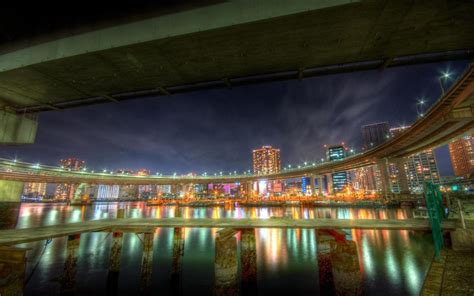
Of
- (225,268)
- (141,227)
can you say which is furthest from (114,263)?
(225,268)

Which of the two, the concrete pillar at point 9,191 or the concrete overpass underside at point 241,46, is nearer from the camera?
the concrete overpass underside at point 241,46

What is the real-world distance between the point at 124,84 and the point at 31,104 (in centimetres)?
847

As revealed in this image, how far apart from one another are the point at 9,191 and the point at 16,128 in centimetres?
613

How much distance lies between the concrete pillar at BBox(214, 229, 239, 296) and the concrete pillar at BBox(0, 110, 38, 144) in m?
17.4

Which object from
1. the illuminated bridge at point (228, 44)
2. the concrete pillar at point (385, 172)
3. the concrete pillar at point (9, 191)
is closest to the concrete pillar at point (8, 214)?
the concrete pillar at point (9, 191)

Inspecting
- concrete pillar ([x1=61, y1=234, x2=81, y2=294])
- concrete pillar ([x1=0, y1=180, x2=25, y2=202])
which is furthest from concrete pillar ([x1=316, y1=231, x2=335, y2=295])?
concrete pillar ([x1=0, y1=180, x2=25, y2=202])

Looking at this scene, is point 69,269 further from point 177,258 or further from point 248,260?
point 248,260

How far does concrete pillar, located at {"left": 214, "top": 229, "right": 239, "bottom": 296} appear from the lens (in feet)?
39.0

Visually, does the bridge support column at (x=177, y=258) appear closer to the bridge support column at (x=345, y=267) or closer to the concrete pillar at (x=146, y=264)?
the concrete pillar at (x=146, y=264)

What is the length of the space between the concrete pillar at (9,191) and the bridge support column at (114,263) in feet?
32.5

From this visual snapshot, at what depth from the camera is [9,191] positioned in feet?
60.2

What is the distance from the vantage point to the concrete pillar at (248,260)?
15.9 metres

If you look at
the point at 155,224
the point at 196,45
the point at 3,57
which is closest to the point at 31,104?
the point at 3,57

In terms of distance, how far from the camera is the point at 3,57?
1160 centimetres
